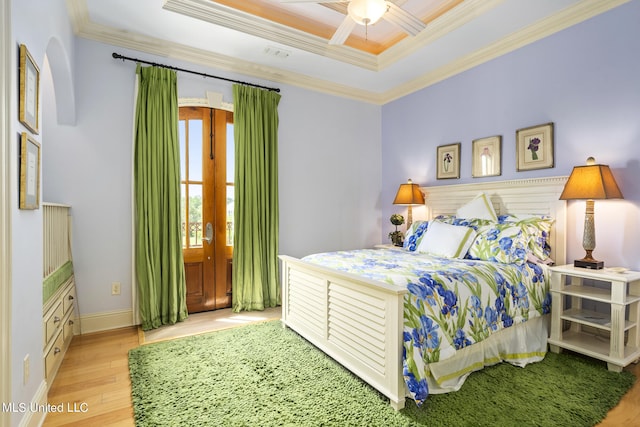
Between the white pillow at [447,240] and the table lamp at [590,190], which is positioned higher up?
the table lamp at [590,190]

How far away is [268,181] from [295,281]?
138 centimetres

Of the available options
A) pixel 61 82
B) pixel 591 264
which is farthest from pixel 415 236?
pixel 61 82

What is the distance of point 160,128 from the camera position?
330 cm

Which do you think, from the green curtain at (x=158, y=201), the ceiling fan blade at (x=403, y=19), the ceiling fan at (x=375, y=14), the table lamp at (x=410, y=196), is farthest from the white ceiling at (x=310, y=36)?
the table lamp at (x=410, y=196)

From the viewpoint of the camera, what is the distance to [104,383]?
7.25ft

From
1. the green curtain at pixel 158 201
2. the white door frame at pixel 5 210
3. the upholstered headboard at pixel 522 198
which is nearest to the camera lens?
the white door frame at pixel 5 210

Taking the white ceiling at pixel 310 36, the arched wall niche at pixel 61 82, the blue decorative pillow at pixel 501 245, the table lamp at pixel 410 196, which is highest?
the white ceiling at pixel 310 36

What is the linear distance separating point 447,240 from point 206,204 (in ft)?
8.17

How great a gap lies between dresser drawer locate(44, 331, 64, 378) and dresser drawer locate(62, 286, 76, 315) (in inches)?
9.2

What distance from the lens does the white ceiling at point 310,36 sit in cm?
287

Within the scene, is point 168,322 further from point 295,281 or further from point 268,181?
point 268,181

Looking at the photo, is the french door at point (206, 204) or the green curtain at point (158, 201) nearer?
the green curtain at point (158, 201)

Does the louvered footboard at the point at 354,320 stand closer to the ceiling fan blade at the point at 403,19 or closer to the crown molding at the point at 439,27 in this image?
the ceiling fan blade at the point at 403,19

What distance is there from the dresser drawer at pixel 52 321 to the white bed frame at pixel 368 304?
1.71m
